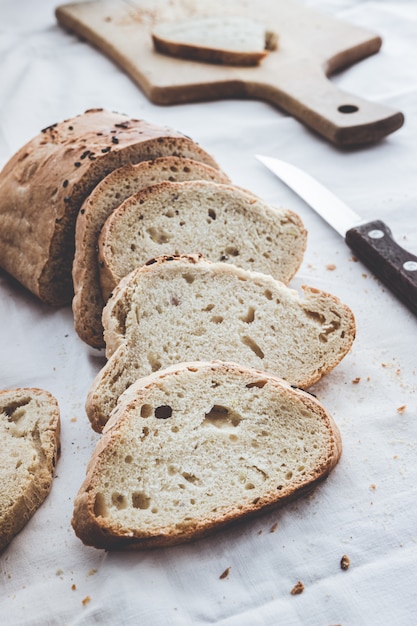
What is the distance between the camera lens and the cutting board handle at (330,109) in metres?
4.10

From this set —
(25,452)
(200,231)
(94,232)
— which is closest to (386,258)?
(200,231)

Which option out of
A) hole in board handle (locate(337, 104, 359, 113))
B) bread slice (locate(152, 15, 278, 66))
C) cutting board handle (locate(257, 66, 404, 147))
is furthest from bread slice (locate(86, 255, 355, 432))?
bread slice (locate(152, 15, 278, 66))

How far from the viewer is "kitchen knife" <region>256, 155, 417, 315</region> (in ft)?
9.83

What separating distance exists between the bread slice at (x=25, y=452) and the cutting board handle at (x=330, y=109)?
7.61ft

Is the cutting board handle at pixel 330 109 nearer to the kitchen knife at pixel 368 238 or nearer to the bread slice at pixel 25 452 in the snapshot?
the kitchen knife at pixel 368 238

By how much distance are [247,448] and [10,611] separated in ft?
2.61

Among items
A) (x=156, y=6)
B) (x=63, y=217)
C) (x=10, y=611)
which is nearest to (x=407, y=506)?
(x=10, y=611)

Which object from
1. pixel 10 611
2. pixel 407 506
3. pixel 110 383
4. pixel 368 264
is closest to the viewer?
pixel 10 611

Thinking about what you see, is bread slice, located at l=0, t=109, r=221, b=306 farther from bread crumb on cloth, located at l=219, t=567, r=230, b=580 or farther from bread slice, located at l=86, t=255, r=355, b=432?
bread crumb on cloth, located at l=219, t=567, r=230, b=580

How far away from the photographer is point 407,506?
2.25 meters

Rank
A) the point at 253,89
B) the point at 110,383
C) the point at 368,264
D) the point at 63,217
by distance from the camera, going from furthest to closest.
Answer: the point at 253,89 → the point at 368,264 → the point at 63,217 → the point at 110,383

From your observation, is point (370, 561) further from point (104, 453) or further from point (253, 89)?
point (253, 89)

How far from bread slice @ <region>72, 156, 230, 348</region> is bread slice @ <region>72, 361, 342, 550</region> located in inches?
24.5

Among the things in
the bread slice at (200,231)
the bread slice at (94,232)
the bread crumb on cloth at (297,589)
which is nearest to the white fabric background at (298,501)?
the bread crumb on cloth at (297,589)
